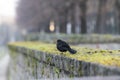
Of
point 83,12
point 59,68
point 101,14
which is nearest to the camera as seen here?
point 59,68

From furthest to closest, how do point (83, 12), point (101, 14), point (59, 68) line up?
point (101, 14), point (83, 12), point (59, 68)

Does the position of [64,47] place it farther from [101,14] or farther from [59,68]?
[101,14]

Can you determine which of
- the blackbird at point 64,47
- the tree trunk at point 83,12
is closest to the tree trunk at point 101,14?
the tree trunk at point 83,12

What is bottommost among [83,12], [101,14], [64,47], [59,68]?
[59,68]

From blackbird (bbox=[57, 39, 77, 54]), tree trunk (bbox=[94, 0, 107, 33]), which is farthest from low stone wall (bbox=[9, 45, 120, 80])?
tree trunk (bbox=[94, 0, 107, 33])

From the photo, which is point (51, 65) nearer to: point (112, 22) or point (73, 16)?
point (73, 16)

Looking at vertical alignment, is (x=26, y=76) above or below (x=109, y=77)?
below

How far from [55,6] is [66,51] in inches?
1175

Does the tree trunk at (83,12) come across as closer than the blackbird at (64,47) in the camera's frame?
No

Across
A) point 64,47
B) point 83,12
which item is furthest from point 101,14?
point 64,47

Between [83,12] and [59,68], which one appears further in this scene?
[83,12]

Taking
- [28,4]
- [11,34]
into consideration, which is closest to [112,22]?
[28,4]

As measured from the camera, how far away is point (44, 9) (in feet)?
126

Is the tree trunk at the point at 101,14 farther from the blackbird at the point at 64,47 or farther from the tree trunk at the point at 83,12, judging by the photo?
the blackbird at the point at 64,47
